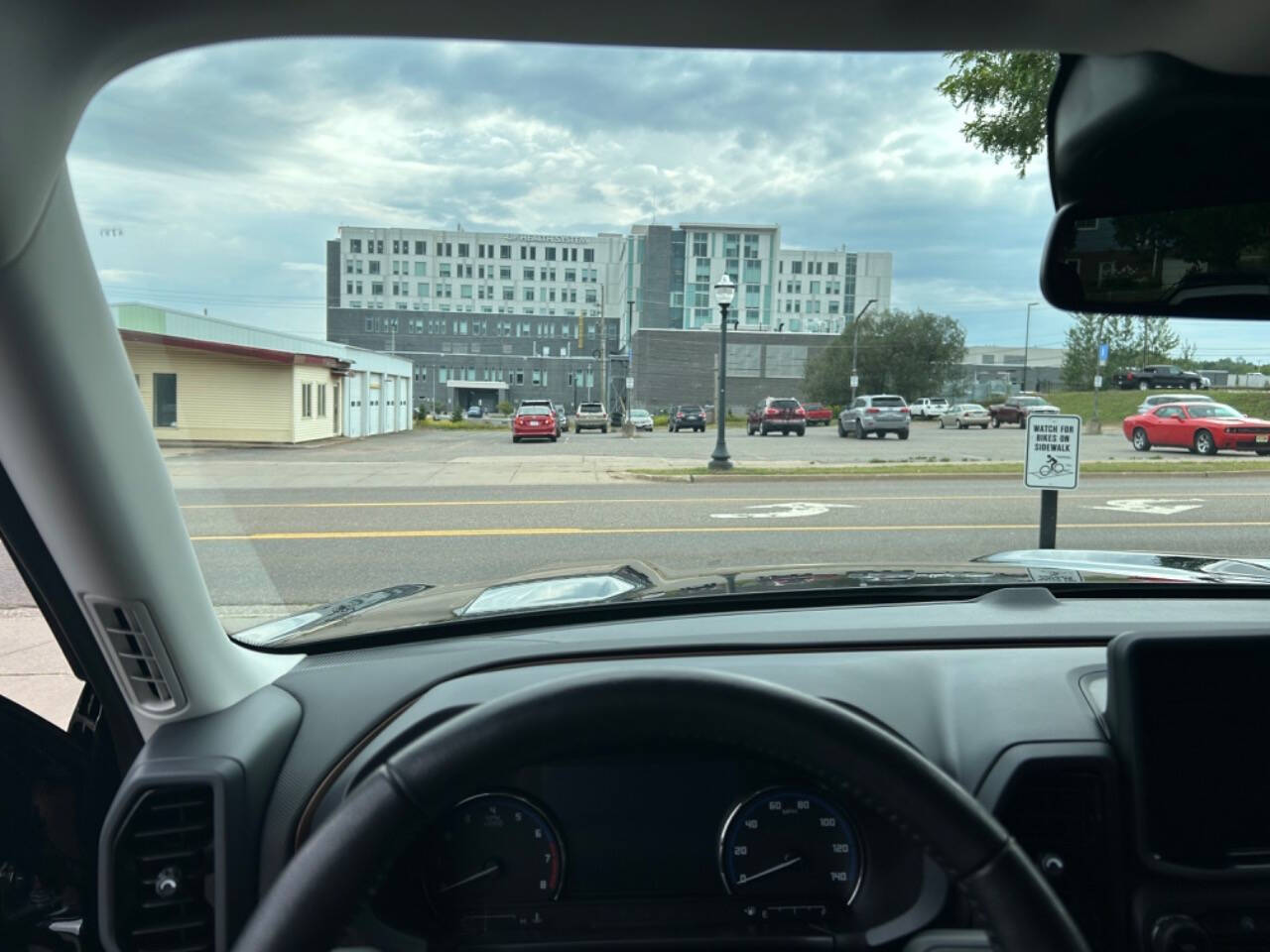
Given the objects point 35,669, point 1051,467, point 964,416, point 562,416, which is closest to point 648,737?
point 35,669

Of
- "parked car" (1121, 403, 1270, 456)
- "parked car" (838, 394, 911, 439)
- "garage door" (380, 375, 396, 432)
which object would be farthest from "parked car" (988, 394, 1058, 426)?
"garage door" (380, 375, 396, 432)

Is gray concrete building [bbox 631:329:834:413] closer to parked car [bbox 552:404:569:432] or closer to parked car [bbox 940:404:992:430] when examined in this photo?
parked car [bbox 940:404:992:430]

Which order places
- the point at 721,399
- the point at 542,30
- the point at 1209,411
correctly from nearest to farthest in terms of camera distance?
the point at 542,30 < the point at 1209,411 < the point at 721,399

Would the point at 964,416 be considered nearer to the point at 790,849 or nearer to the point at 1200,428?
the point at 1200,428

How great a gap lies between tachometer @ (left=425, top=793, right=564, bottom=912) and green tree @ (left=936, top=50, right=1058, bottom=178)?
1.84 meters

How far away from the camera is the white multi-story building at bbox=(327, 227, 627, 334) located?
3.92m

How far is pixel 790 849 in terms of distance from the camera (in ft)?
6.75

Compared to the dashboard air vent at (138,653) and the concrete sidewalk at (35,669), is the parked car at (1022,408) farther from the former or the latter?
the concrete sidewalk at (35,669)

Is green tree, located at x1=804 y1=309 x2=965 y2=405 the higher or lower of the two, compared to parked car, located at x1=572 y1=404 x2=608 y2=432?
higher

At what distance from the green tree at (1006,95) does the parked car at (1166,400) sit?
5.59 ft

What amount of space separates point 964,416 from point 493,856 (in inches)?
264

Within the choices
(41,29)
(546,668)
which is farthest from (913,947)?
(41,29)

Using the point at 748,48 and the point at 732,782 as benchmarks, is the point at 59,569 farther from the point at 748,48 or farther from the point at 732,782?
the point at 748,48

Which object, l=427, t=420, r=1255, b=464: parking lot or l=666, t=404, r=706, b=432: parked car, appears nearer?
l=427, t=420, r=1255, b=464: parking lot
